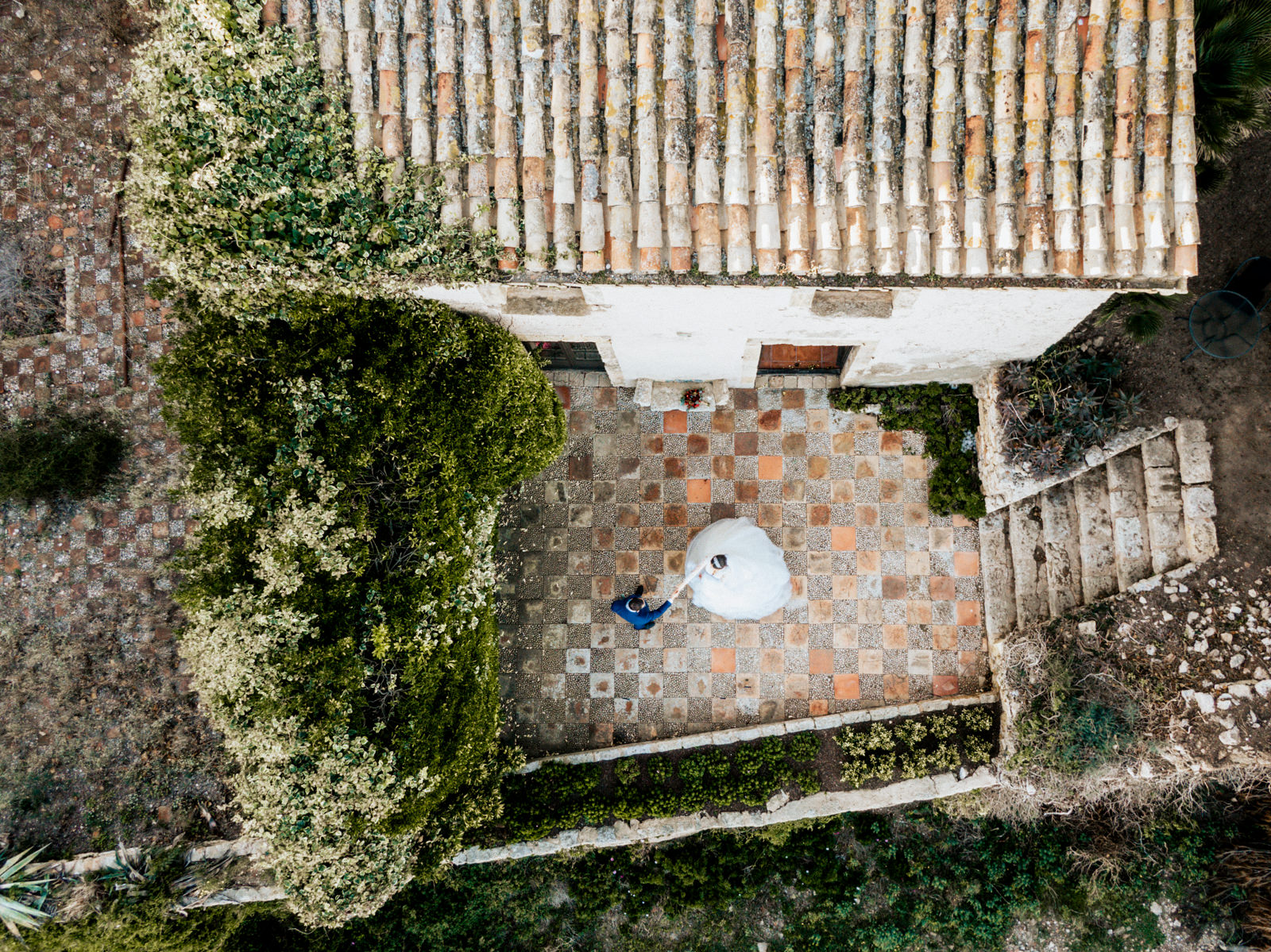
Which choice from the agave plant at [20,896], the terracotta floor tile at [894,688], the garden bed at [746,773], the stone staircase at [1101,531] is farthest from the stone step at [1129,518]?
the agave plant at [20,896]

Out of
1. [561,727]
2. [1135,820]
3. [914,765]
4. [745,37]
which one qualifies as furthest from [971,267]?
[1135,820]

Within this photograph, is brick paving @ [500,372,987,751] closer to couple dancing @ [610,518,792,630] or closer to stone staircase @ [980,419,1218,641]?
stone staircase @ [980,419,1218,641]

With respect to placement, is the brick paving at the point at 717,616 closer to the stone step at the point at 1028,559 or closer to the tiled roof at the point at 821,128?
the stone step at the point at 1028,559

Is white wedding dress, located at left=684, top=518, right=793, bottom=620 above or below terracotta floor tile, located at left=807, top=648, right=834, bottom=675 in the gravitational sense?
above

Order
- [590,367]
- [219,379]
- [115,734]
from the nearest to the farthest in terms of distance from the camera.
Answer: [219,379], [115,734], [590,367]

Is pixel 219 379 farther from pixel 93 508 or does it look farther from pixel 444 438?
pixel 93 508

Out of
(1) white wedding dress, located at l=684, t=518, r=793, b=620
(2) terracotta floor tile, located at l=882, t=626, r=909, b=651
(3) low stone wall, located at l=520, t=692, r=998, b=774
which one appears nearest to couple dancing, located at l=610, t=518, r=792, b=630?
(1) white wedding dress, located at l=684, t=518, r=793, b=620
